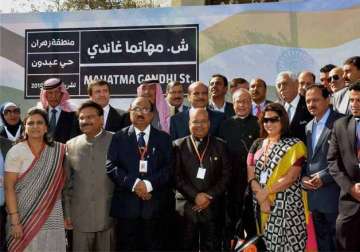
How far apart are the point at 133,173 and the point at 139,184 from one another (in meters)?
0.14

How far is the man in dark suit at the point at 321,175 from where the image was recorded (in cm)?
450

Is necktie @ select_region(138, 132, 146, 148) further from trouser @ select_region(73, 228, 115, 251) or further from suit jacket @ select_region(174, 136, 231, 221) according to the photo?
trouser @ select_region(73, 228, 115, 251)

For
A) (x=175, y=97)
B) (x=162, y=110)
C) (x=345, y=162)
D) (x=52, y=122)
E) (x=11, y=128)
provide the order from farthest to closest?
(x=11, y=128) → (x=175, y=97) → (x=162, y=110) → (x=52, y=122) → (x=345, y=162)

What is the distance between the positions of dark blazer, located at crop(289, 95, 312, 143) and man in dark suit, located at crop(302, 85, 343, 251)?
0.38 metres

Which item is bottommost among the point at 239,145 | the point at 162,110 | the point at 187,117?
the point at 239,145

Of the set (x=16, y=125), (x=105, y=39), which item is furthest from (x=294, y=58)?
(x=16, y=125)

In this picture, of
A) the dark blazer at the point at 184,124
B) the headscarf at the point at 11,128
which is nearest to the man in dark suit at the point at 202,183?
the dark blazer at the point at 184,124

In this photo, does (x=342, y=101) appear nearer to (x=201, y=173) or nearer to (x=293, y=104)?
(x=293, y=104)

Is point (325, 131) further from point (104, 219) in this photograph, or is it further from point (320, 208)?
point (104, 219)

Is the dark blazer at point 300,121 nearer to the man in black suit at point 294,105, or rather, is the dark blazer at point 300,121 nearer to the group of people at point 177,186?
the man in black suit at point 294,105

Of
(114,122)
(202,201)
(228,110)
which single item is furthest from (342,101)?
(114,122)

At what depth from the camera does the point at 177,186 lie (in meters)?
4.61

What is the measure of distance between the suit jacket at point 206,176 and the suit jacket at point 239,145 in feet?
1.13

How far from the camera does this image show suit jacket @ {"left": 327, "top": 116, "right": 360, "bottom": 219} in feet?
13.7
